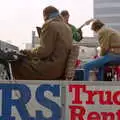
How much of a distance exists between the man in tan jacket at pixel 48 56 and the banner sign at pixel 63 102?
98cm

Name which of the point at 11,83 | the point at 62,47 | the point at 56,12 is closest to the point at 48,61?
the point at 62,47

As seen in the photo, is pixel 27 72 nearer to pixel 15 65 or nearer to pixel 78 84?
pixel 15 65

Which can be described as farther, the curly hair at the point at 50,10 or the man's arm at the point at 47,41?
the curly hair at the point at 50,10

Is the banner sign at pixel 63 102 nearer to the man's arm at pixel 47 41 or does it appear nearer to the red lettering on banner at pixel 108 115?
the red lettering on banner at pixel 108 115

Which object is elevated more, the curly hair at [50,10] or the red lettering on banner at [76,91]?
the curly hair at [50,10]

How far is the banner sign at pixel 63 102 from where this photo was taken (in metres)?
4.21

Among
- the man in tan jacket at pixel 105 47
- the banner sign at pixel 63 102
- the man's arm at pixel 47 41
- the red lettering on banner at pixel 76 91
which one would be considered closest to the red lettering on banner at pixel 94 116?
the banner sign at pixel 63 102

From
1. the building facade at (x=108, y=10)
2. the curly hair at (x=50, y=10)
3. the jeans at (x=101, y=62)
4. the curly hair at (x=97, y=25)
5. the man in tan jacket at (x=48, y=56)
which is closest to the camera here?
the man in tan jacket at (x=48, y=56)

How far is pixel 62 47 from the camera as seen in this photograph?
5.35 m

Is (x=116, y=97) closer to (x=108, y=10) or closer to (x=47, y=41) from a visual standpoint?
(x=47, y=41)

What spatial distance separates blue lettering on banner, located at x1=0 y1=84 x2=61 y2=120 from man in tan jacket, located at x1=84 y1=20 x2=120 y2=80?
2.52 metres

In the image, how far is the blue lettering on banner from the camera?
4.23m

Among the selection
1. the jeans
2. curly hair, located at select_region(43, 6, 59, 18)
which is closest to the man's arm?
curly hair, located at select_region(43, 6, 59, 18)

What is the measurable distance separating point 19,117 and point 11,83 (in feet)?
1.06
